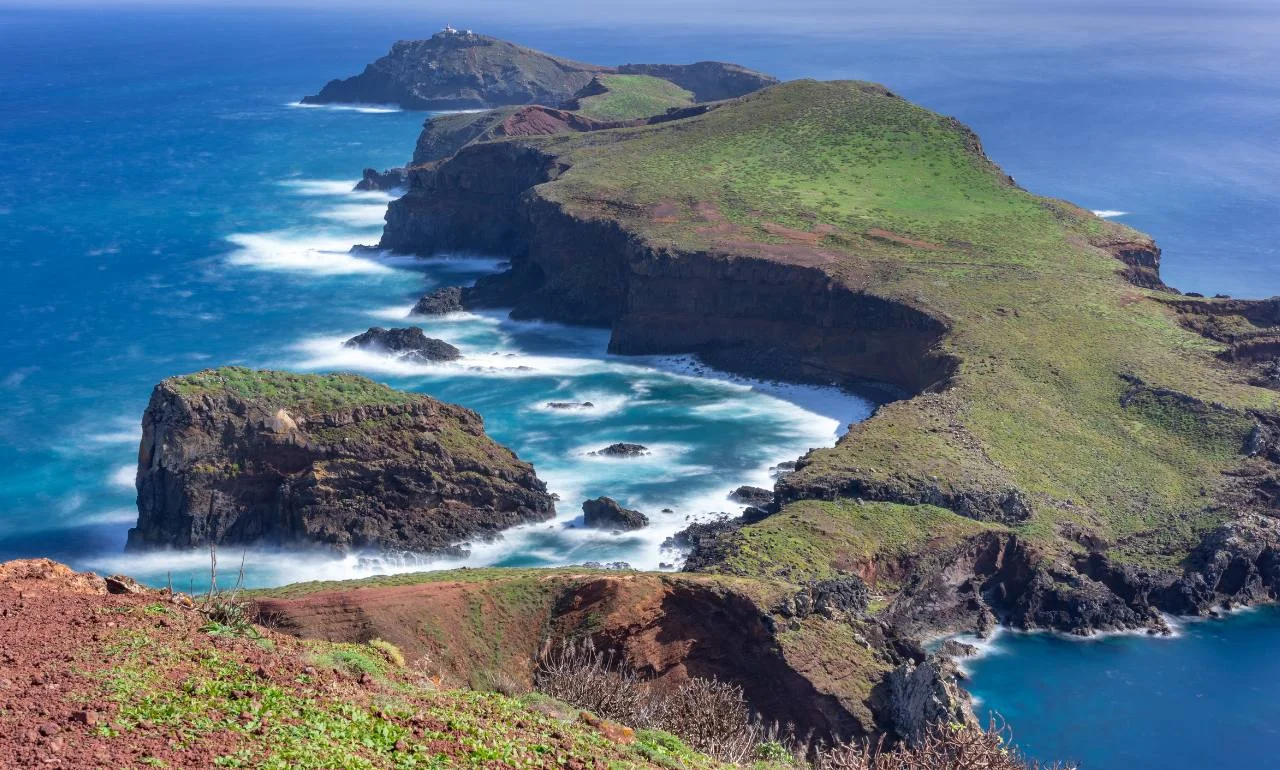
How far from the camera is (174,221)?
123188 millimetres

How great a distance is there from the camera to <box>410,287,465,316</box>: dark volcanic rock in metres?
93.0

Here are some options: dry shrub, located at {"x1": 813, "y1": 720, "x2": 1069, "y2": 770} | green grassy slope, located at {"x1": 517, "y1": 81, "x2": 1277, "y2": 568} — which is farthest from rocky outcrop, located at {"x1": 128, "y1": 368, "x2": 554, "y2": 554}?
dry shrub, located at {"x1": 813, "y1": 720, "x2": 1069, "y2": 770}

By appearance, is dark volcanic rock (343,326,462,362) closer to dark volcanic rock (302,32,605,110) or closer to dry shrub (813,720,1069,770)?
dry shrub (813,720,1069,770)

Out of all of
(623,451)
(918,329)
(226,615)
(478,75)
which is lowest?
(623,451)

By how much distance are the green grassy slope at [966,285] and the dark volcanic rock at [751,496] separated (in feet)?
13.2

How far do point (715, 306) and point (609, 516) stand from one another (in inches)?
1033

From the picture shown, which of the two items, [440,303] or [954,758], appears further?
[440,303]

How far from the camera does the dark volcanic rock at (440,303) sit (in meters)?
93.0

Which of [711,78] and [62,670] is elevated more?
[711,78]

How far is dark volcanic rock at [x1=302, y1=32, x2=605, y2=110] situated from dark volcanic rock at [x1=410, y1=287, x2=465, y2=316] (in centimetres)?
9052

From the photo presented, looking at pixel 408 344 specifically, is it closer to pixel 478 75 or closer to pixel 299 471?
pixel 299 471

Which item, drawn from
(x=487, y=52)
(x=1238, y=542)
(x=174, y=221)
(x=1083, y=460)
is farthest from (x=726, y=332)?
(x=487, y=52)

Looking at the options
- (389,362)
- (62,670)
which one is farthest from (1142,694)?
(389,362)

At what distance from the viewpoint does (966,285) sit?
80.7m
